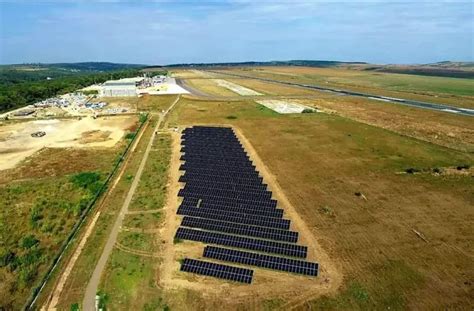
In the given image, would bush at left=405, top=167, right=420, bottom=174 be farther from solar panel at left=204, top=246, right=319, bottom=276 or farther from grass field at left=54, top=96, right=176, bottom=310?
grass field at left=54, top=96, right=176, bottom=310

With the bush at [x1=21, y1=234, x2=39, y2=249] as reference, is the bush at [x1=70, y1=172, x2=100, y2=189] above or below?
above

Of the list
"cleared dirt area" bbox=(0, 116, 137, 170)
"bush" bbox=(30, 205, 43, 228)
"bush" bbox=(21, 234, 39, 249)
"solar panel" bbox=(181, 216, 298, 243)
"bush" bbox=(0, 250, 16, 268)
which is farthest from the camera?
"cleared dirt area" bbox=(0, 116, 137, 170)

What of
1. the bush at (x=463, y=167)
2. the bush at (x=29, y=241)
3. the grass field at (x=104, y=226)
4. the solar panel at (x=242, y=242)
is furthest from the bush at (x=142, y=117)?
the bush at (x=463, y=167)

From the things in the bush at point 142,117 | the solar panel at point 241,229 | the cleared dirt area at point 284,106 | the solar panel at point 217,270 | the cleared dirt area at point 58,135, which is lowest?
the solar panel at point 217,270

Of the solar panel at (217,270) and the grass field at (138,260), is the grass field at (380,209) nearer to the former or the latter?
the grass field at (138,260)

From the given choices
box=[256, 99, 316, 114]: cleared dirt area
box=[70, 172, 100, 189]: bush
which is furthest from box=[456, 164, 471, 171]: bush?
box=[70, 172, 100, 189]: bush

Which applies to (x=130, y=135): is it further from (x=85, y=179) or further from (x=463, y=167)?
(x=463, y=167)
